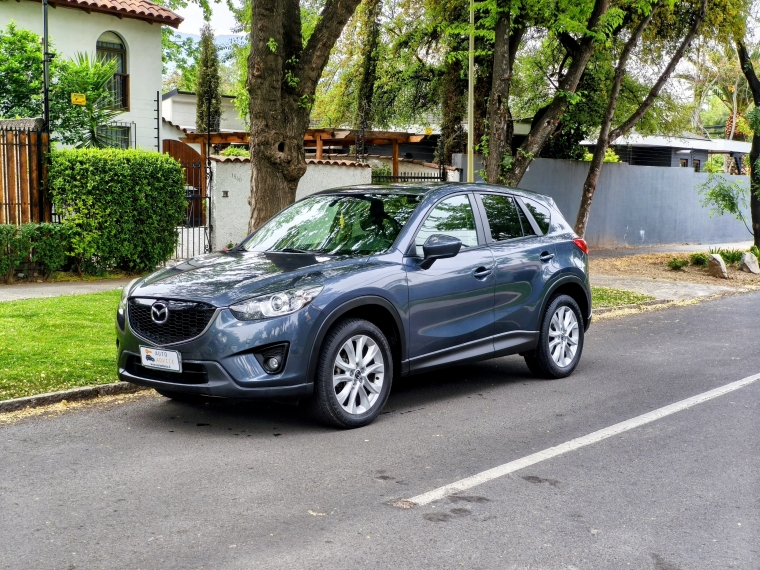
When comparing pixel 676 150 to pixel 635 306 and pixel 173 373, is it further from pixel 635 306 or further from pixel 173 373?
pixel 173 373

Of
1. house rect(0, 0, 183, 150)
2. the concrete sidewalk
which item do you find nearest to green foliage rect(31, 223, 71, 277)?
the concrete sidewalk

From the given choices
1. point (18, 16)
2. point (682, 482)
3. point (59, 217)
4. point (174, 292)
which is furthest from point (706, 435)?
point (18, 16)

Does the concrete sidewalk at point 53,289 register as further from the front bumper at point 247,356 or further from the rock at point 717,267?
the rock at point 717,267

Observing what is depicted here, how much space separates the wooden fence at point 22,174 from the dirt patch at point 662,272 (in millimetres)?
10371

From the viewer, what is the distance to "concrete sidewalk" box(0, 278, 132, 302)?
12.0 meters

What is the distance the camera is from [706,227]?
29375 mm

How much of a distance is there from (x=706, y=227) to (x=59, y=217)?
21.7 meters

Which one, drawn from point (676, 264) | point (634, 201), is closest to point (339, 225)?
point (676, 264)

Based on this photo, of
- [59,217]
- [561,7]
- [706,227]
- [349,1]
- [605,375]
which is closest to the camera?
[605,375]

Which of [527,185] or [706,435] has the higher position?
[527,185]

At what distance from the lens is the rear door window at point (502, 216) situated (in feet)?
25.5

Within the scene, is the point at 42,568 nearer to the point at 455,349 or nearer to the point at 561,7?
the point at 455,349

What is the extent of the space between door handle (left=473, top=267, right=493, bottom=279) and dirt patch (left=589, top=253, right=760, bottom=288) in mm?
11172

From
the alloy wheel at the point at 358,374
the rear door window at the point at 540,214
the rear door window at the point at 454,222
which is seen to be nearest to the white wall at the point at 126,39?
the rear door window at the point at 540,214
